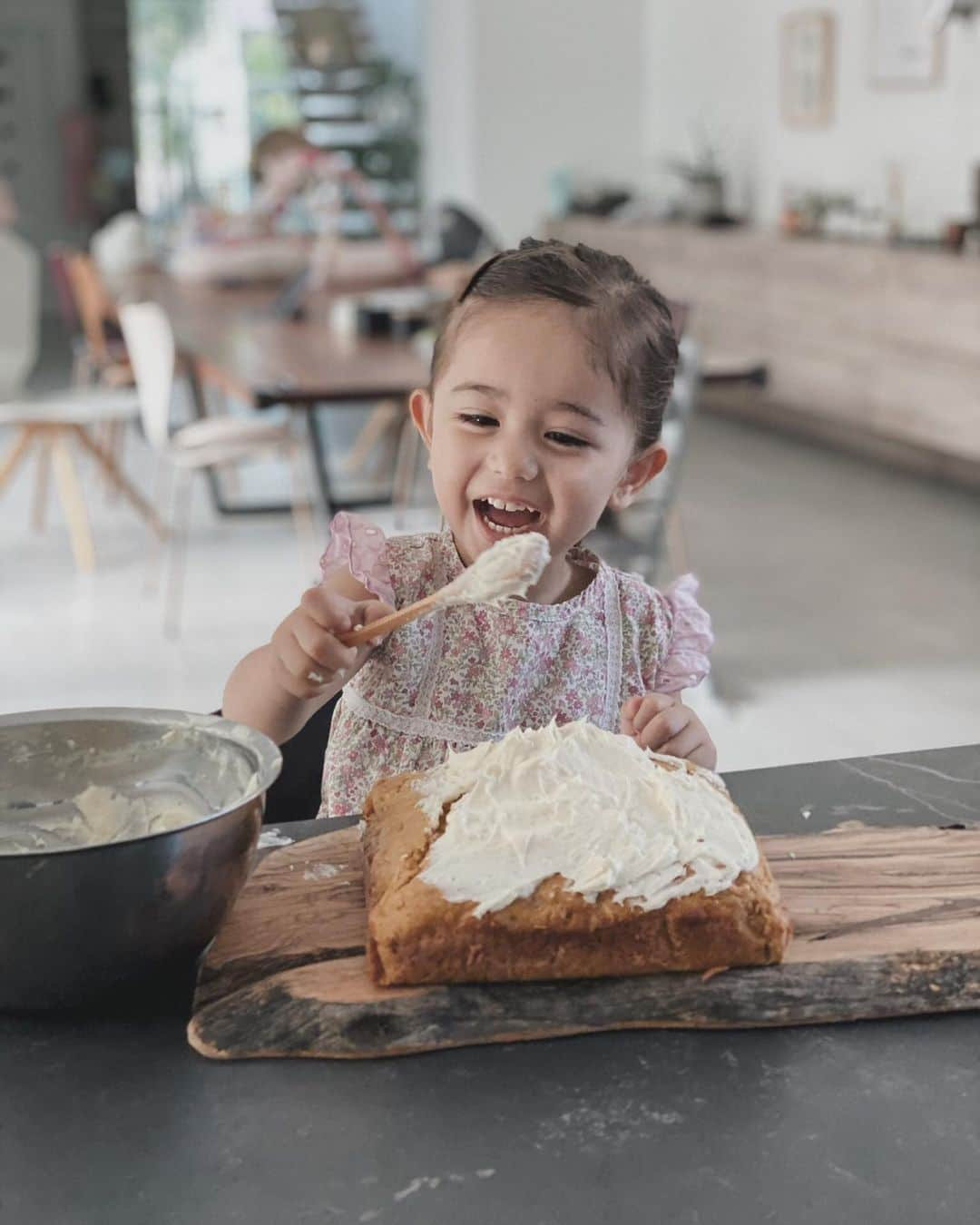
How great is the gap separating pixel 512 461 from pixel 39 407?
4.00m

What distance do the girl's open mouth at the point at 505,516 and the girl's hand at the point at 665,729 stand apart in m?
0.17

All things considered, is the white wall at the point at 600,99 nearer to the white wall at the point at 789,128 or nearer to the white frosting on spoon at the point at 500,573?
the white wall at the point at 789,128

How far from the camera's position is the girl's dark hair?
1.20 meters

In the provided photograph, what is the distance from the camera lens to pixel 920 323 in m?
5.75

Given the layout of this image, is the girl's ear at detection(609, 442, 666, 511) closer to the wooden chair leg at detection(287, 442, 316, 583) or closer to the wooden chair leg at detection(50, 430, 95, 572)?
the wooden chair leg at detection(287, 442, 316, 583)

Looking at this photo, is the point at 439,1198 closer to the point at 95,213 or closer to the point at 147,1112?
the point at 147,1112

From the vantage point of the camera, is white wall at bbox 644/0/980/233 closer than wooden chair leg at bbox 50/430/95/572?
No

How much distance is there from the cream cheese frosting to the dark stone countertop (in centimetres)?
9

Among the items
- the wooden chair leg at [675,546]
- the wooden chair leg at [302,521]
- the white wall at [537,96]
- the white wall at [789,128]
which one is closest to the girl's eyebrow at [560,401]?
the wooden chair leg at [675,546]

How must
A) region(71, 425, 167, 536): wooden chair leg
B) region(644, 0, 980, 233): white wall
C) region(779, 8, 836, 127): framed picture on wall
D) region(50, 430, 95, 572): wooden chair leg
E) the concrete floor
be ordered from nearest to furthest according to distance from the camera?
the concrete floor → region(50, 430, 95, 572): wooden chair leg → region(71, 425, 167, 536): wooden chair leg → region(644, 0, 980, 233): white wall → region(779, 8, 836, 127): framed picture on wall

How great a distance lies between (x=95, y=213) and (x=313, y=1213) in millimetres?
12152

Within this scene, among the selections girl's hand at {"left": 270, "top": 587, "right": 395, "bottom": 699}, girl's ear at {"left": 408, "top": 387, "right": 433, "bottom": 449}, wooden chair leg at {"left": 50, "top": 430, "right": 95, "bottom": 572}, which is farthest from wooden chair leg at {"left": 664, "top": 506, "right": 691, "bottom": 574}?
girl's hand at {"left": 270, "top": 587, "right": 395, "bottom": 699}

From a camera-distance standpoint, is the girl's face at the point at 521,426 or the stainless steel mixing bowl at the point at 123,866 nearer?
the stainless steel mixing bowl at the point at 123,866

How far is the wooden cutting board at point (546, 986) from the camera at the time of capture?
0.82 metres
